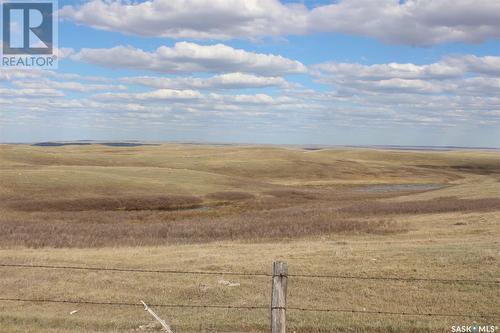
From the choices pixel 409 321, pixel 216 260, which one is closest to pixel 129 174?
pixel 216 260

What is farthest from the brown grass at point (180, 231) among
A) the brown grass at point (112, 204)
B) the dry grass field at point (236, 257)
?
the brown grass at point (112, 204)

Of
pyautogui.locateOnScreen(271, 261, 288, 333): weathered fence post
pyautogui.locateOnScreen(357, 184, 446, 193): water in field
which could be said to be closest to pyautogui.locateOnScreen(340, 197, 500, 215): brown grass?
pyautogui.locateOnScreen(271, 261, 288, 333): weathered fence post

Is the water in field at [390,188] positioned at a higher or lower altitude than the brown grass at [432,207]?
lower

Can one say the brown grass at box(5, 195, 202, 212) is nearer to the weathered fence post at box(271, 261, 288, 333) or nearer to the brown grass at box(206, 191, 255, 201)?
the brown grass at box(206, 191, 255, 201)

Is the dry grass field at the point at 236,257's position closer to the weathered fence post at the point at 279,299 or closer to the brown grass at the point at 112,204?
the brown grass at the point at 112,204

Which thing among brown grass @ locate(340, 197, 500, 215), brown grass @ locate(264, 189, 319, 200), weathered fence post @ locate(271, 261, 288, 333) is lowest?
brown grass @ locate(264, 189, 319, 200)

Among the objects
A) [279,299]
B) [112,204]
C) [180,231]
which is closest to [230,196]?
[112,204]

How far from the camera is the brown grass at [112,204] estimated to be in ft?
170

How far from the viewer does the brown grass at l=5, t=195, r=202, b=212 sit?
51.9 metres

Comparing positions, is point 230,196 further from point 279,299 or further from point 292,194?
point 279,299

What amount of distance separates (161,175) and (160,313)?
67670mm

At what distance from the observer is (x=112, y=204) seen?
57312 mm

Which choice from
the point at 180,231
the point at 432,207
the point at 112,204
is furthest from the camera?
the point at 112,204

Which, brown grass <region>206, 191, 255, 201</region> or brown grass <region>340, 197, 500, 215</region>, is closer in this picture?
brown grass <region>340, 197, 500, 215</region>
